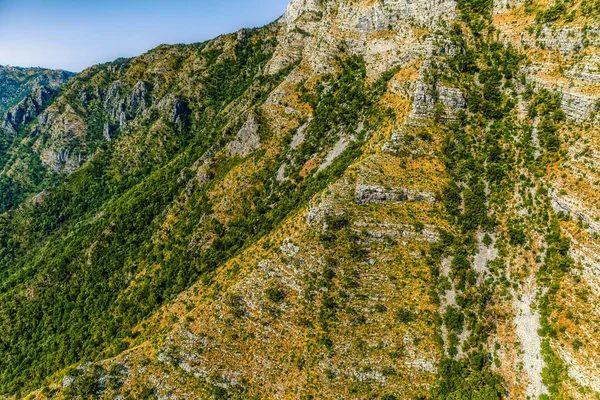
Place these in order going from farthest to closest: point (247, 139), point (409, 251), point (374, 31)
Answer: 1. point (374, 31)
2. point (247, 139)
3. point (409, 251)

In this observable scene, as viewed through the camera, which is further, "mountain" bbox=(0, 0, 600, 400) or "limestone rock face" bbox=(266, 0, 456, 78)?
"limestone rock face" bbox=(266, 0, 456, 78)

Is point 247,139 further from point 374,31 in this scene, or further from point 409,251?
point 409,251

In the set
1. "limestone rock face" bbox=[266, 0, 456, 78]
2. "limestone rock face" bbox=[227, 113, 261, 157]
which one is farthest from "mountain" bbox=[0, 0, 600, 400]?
"limestone rock face" bbox=[227, 113, 261, 157]

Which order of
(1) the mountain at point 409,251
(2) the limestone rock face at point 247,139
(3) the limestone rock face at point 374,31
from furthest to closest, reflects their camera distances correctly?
1. (2) the limestone rock face at point 247,139
2. (3) the limestone rock face at point 374,31
3. (1) the mountain at point 409,251

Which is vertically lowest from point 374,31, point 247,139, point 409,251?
point 409,251

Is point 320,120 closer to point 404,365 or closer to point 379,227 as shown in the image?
point 379,227

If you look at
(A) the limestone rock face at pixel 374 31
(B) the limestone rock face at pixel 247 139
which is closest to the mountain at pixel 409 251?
(A) the limestone rock face at pixel 374 31

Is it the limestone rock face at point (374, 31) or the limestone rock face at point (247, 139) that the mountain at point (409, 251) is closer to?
the limestone rock face at point (374, 31)

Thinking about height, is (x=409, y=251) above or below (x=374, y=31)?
below

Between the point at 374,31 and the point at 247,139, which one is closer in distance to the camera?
the point at 247,139

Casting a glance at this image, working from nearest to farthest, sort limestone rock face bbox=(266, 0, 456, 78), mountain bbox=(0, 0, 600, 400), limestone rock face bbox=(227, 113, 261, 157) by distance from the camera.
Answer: mountain bbox=(0, 0, 600, 400) < limestone rock face bbox=(266, 0, 456, 78) < limestone rock face bbox=(227, 113, 261, 157)

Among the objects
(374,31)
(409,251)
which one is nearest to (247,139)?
(374,31)

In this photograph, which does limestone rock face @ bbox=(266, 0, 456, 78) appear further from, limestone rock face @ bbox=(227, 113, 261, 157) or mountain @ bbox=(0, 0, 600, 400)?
limestone rock face @ bbox=(227, 113, 261, 157)
